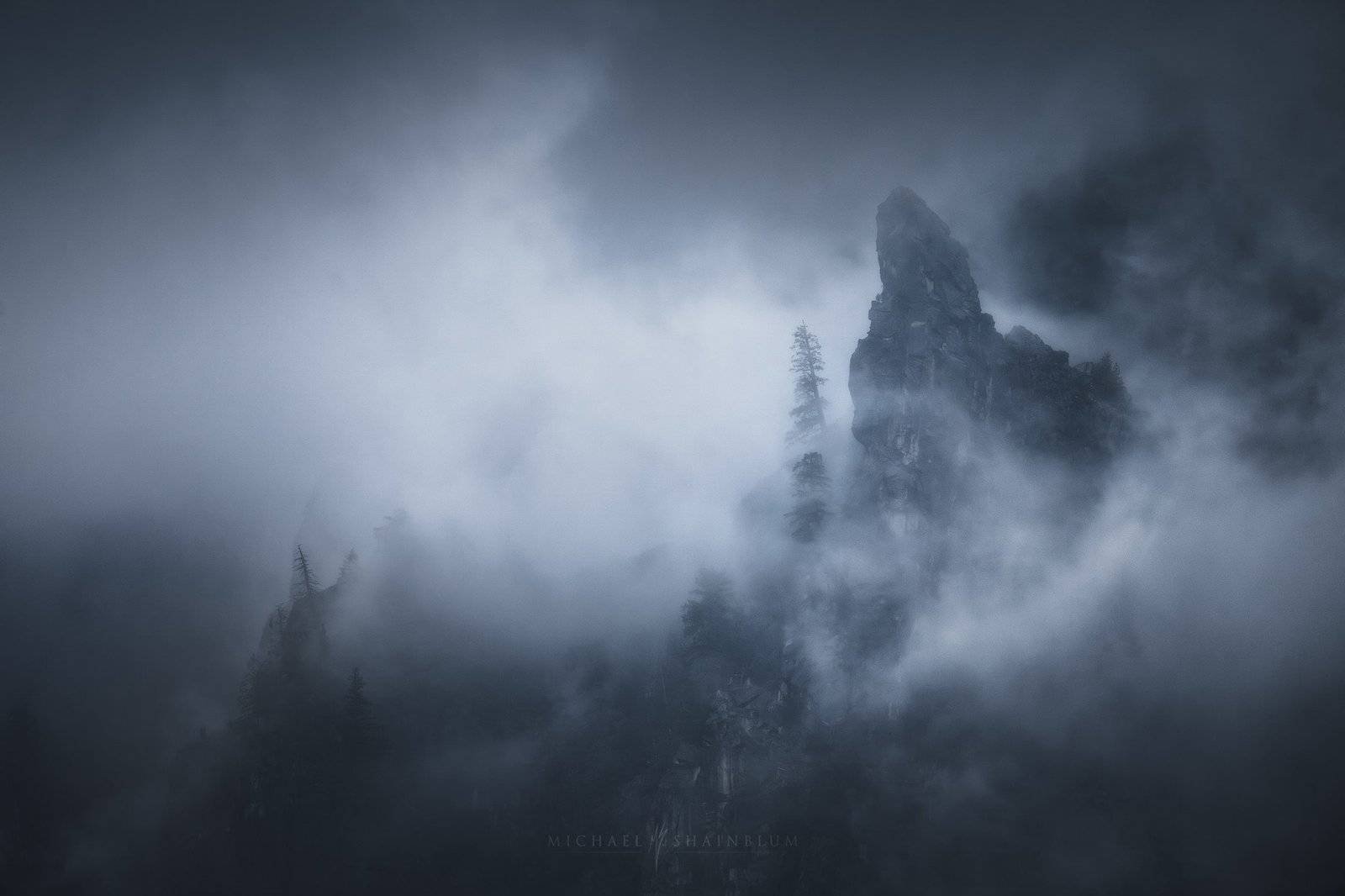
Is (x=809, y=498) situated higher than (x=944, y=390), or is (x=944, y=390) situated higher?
(x=944, y=390)

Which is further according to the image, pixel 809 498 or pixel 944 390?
pixel 944 390

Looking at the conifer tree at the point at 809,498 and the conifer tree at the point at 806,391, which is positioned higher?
the conifer tree at the point at 806,391

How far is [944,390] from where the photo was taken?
99.6 metres

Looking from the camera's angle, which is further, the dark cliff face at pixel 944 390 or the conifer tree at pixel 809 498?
the dark cliff face at pixel 944 390

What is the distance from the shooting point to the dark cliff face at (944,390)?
→ 97.9 metres

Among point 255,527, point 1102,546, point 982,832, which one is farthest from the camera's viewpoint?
point 255,527

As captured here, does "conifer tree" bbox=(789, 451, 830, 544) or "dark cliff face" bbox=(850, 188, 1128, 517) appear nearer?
"conifer tree" bbox=(789, 451, 830, 544)

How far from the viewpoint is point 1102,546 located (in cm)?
9856

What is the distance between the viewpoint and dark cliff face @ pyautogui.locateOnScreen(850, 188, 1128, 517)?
9794cm

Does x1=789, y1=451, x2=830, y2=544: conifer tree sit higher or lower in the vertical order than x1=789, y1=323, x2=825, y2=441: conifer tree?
lower

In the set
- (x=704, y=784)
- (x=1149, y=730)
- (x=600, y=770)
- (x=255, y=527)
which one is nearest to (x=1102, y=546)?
(x=1149, y=730)

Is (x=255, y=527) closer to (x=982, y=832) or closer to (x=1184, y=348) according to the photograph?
(x=982, y=832)

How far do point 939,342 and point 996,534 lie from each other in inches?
1108

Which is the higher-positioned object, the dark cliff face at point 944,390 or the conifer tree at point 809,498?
the dark cliff face at point 944,390
